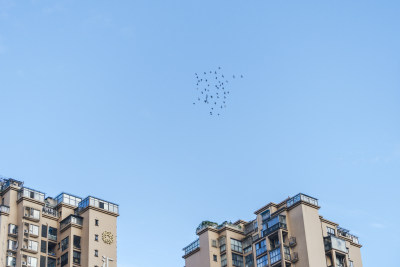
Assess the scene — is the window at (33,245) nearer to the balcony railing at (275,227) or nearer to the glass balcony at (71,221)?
the glass balcony at (71,221)

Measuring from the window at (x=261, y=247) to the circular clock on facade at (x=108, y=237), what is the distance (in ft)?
74.2

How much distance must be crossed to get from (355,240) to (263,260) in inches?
815

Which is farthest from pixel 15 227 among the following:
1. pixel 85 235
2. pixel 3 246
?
pixel 85 235

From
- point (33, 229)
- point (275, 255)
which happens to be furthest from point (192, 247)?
point (33, 229)

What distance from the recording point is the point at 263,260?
112 metres

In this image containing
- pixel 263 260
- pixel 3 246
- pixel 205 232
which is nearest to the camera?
pixel 3 246

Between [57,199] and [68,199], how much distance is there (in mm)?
1964

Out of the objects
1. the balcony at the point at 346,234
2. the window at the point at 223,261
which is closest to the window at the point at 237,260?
the window at the point at 223,261

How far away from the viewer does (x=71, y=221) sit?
11094cm

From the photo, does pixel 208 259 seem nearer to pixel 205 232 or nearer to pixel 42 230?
pixel 205 232

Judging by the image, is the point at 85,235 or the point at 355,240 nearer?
the point at 85,235

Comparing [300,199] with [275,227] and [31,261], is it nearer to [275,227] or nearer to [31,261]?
[275,227]

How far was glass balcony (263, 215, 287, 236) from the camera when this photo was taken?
110875 millimetres

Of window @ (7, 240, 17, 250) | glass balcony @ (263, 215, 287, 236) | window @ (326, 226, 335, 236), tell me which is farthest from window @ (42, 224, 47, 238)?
window @ (326, 226, 335, 236)
